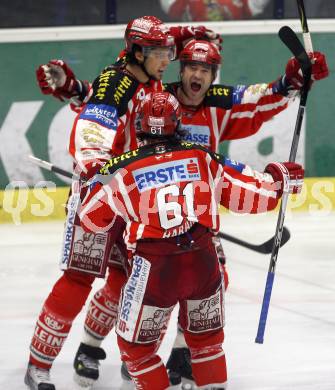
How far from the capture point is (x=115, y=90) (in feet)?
13.2

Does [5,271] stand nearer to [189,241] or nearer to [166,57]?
[166,57]

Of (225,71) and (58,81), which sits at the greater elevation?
(58,81)

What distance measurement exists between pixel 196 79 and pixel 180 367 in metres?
1.09

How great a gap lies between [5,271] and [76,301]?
70.9 inches

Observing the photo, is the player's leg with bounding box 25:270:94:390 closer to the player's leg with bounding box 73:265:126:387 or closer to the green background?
the player's leg with bounding box 73:265:126:387

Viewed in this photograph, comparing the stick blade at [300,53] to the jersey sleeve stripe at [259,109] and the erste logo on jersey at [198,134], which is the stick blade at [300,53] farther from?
the erste logo on jersey at [198,134]

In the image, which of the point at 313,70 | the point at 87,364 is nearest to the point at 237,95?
the point at 313,70

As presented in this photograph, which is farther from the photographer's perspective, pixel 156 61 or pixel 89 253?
pixel 156 61

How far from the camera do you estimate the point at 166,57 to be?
4.14m

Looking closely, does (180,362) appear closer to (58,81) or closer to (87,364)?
(87,364)

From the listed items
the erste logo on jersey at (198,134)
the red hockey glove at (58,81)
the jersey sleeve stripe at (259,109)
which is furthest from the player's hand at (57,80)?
the jersey sleeve stripe at (259,109)

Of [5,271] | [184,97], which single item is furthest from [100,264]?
[5,271]

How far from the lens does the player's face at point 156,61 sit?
410 cm

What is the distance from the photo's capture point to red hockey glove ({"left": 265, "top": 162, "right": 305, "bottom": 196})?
11.8 feet
